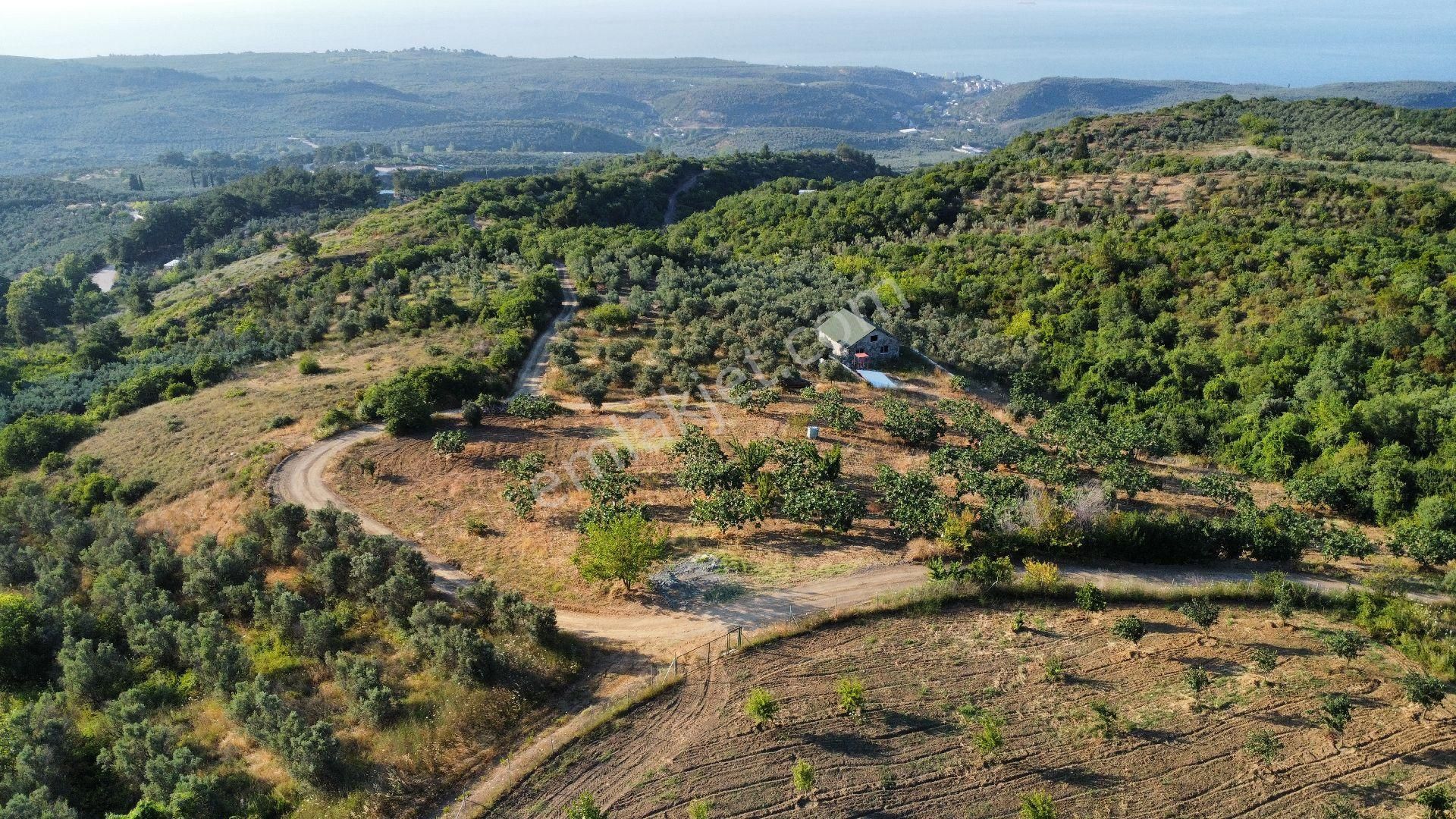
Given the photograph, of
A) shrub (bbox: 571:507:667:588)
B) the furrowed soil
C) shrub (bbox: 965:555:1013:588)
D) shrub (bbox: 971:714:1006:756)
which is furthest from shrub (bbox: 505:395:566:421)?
shrub (bbox: 971:714:1006:756)

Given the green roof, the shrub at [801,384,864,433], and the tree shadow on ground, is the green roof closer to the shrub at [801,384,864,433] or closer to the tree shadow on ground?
the shrub at [801,384,864,433]

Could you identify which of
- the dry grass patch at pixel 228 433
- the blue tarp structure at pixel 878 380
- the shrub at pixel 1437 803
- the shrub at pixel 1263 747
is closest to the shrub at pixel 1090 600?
the shrub at pixel 1263 747

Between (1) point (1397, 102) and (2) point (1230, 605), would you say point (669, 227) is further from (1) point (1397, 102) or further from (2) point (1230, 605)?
(1) point (1397, 102)

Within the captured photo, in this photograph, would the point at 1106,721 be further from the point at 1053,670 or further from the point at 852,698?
the point at 852,698

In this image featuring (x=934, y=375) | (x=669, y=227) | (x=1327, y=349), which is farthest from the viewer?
(x=669, y=227)

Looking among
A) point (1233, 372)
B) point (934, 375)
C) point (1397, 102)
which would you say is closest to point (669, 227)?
point (934, 375)

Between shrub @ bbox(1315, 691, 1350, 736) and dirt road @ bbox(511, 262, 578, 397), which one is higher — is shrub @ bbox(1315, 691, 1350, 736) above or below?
below
